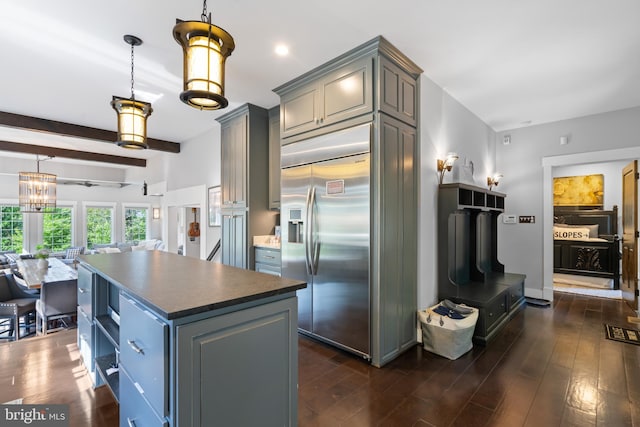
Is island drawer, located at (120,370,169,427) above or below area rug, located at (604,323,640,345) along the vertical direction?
above

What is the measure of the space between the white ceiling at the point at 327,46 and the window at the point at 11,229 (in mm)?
6008

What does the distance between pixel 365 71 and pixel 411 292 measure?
6.90ft

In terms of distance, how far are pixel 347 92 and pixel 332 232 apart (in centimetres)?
130

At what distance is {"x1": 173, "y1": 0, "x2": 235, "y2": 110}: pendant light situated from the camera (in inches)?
58.8

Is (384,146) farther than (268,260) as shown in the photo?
No

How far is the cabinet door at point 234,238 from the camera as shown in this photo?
13.3 feet

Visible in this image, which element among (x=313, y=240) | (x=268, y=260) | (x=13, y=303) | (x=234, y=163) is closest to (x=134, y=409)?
(x=313, y=240)

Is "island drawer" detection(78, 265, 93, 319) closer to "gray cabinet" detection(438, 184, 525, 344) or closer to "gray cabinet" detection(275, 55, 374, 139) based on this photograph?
"gray cabinet" detection(275, 55, 374, 139)

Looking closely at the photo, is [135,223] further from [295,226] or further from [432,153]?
[432,153]

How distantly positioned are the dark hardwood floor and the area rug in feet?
0.55

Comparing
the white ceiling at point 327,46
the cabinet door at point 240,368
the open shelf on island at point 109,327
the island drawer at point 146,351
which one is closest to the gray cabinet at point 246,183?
the white ceiling at point 327,46

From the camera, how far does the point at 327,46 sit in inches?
104

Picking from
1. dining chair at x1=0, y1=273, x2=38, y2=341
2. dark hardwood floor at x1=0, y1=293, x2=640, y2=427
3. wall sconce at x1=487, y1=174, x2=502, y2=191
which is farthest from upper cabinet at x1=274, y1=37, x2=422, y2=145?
dining chair at x1=0, y1=273, x2=38, y2=341

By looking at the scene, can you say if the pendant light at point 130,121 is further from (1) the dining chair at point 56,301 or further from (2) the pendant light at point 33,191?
(2) the pendant light at point 33,191
